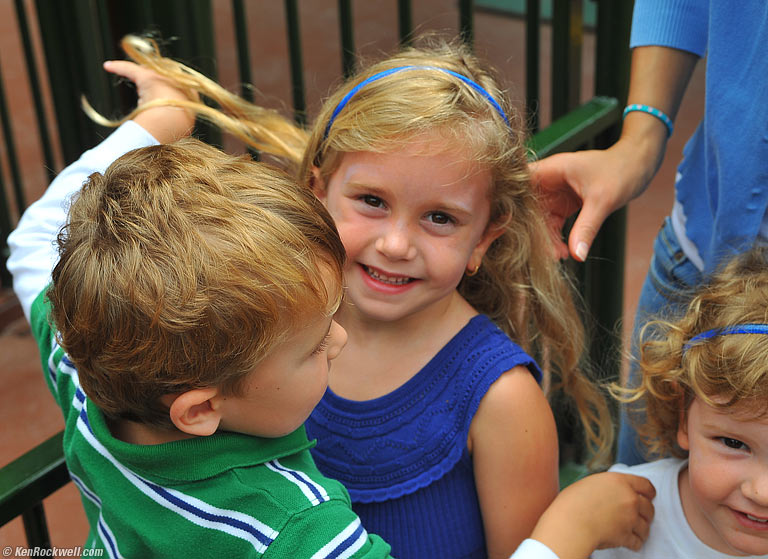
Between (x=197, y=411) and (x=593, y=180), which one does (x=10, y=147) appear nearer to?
(x=593, y=180)

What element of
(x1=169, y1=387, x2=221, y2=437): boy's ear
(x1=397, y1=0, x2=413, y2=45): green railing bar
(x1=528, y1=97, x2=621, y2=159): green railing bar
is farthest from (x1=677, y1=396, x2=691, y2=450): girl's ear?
(x1=397, y1=0, x2=413, y2=45): green railing bar

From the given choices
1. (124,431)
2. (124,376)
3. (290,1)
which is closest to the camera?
(124,376)

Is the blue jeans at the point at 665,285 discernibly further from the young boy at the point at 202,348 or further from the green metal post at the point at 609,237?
the young boy at the point at 202,348

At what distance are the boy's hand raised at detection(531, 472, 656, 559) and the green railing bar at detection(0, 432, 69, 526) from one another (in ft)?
2.30

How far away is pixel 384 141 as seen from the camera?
4.68 feet

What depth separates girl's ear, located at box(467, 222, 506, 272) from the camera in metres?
1.54

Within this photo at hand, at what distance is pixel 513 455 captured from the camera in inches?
56.7

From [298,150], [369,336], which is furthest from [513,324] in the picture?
[298,150]

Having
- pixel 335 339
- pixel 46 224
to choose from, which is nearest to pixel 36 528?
pixel 46 224

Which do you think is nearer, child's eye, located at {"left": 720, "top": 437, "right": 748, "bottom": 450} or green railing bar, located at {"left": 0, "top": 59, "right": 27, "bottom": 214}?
child's eye, located at {"left": 720, "top": 437, "right": 748, "bottom": 450}

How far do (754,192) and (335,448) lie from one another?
0.77 meters

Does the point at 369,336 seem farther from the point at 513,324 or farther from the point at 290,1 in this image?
the point at 290,1

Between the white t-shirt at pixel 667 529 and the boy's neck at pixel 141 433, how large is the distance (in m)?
0.76

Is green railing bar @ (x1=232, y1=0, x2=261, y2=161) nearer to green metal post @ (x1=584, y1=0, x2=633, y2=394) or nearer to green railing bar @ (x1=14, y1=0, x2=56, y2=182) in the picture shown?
green metal post @ (x1=584, y1=0, x2=633, y2=394)
